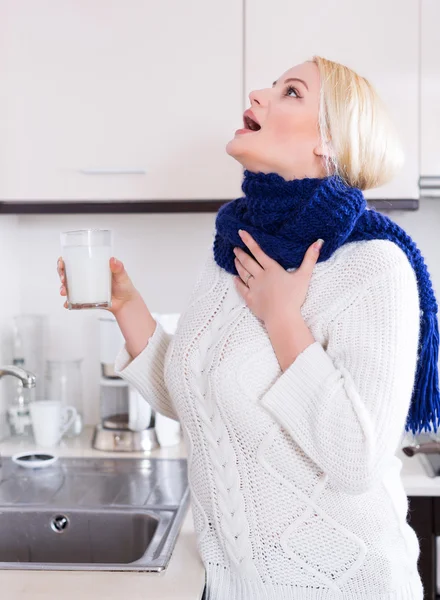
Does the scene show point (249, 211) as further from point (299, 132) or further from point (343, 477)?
point (343, 477)

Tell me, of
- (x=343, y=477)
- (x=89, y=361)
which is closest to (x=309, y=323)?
(x=343, y=477)

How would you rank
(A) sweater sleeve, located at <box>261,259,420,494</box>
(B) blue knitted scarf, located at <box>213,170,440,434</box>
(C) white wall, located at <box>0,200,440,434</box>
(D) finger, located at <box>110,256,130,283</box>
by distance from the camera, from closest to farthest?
(A) sweater sleeve, located at <box>261,259,420,494</box>, (B) blue knitted scarf, located at <box>213,170,440,434</box>, (D) finger, located at <box>110,256,130,283</box>, (C) white wall, located at <box>0,200,440,434</box>

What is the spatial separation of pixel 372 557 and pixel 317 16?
4.19ft

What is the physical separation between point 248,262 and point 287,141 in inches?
8.0

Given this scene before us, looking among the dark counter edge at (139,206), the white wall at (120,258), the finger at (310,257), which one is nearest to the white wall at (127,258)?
the white wall at (120,258)

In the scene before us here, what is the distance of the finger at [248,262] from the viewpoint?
1252 mm

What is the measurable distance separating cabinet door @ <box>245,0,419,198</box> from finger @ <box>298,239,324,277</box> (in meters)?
0.80

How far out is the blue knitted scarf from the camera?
3.83ft

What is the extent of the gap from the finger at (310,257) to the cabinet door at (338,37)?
804 mm

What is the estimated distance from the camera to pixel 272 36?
→ 188cm

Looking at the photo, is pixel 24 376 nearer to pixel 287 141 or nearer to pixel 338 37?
pixel 287 141

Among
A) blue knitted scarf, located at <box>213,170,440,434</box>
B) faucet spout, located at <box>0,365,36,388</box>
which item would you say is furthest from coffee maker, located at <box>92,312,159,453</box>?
blue knitted scarf, located at <box>213,170,440,434</box>

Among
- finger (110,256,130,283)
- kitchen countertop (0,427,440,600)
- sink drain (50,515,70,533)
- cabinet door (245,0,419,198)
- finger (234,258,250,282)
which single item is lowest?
sink drain (50,515,70,533)

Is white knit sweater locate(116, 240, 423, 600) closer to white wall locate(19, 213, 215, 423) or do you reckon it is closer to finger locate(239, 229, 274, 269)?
finger locate(239, 229, 274, 269)
